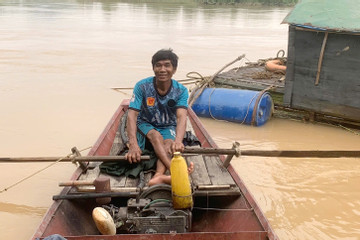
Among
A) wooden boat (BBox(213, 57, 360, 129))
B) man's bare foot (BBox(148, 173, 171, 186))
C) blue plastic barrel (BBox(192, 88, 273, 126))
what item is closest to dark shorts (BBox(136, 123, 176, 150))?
man's bare foot (BBox(148, 173, 171, 186))

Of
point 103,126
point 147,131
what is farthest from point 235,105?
point 147,131

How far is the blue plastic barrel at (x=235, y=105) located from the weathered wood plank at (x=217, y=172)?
3297 mm

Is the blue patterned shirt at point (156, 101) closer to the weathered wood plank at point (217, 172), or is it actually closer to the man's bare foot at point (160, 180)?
the weathered wood plank at point (217, 172)

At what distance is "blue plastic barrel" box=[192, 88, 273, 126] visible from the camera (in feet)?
24.1

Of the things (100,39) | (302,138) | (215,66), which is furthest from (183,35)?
(302,138)

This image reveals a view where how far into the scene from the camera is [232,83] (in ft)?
27.8

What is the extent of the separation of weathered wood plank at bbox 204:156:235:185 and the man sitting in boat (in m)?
0.24

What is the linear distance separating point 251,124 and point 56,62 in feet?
28.2

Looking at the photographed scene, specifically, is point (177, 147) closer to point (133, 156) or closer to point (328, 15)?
point (133, 156)

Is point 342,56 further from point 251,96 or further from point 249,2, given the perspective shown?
point 249,2

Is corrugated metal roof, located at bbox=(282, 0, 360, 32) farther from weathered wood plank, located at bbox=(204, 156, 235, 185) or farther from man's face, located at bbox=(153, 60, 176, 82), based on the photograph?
man's face, located at bbox=(153, 60, 176, 82)

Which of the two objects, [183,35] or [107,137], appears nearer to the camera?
[107,137]

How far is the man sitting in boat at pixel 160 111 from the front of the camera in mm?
3797

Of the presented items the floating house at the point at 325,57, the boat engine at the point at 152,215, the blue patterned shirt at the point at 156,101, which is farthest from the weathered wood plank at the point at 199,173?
the floating house at the point at 325,57
